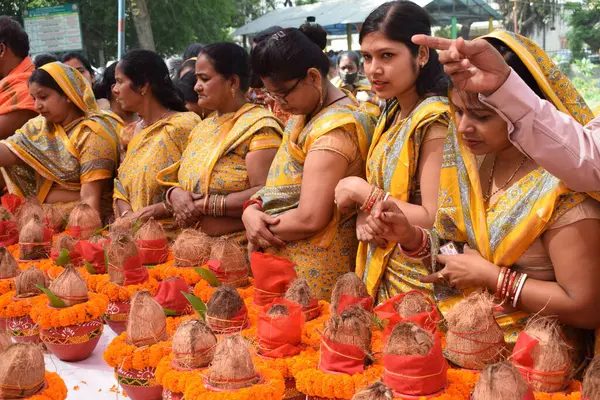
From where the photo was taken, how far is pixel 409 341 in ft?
5.53

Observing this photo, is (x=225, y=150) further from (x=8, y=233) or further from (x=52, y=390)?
(x=52, y=390)

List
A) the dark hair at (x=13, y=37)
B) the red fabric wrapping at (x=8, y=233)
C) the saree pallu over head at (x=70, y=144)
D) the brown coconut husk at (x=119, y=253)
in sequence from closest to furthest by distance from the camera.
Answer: the brown coconut husk at (x=119, y=253) < the red fabric wrapping at (x=8, y=233) < the saree pallu over head at (x=70, y=144) < the dark hair at (x=13, y=37)

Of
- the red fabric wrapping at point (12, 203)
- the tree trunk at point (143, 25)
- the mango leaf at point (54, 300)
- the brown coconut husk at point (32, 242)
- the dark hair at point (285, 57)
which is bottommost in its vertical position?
A: the tree trunk at point (143, 25)

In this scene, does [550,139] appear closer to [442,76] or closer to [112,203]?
[442,76]

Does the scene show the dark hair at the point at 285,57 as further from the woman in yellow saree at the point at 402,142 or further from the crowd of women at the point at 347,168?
the woman in yellow saree at the point at 402,142

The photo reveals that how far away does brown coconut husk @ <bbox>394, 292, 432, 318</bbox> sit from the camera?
203 cm

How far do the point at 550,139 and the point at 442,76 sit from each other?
98 cm

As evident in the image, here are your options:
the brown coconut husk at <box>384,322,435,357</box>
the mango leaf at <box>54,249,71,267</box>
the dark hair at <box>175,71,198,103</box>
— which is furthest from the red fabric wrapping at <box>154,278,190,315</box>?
the dark hair at <box>175,71,198,103</box>

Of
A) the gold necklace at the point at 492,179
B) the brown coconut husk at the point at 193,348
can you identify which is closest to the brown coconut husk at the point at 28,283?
the brown coconut husk at the point at 193,348

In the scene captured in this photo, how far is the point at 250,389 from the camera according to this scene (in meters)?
1.82

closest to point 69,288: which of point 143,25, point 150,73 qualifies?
point 150,73

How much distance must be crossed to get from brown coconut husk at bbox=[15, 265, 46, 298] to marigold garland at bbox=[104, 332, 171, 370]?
2.68 ft

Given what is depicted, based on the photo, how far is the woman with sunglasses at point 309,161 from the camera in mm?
2645

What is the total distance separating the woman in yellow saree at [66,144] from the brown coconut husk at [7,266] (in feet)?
3.67
